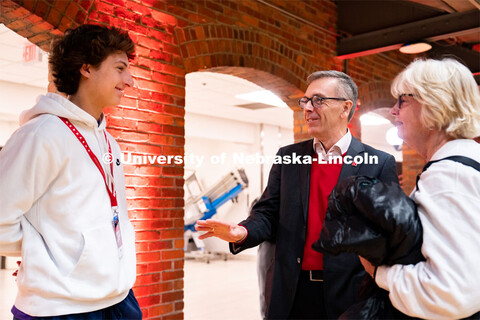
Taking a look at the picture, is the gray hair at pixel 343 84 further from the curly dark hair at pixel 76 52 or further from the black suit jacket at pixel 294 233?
the curly dark hair at pixel 76 52

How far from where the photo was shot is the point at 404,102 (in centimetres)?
138

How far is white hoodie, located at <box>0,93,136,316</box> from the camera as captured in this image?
1445 millimetres

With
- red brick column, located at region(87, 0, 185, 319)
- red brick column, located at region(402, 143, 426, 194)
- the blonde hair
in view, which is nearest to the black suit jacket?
the blonde hair

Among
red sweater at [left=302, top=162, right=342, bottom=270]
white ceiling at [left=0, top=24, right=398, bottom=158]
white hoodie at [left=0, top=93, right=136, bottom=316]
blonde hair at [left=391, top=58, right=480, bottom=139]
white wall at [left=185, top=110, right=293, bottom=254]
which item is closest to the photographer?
blonde hair at [left=391, top=58, right=480, bottom=139]

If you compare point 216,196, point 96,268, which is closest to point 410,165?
point 216,196

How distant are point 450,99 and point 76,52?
133 cm

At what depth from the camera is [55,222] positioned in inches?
58.7

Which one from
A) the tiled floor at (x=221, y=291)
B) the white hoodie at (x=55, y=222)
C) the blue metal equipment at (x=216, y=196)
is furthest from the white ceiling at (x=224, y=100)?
the white hoodie at (x=55, y=222)

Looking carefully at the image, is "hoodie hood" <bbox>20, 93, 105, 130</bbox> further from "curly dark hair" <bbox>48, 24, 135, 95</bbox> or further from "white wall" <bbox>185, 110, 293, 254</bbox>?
"white wall" <bbox>185, 110, 293, 254</bbox>

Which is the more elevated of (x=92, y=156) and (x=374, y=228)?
(x=92, y=156)

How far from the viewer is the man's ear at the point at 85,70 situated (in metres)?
1.75

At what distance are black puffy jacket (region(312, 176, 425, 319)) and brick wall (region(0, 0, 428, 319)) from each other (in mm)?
2355

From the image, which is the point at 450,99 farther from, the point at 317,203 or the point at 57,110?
the point at 57,110

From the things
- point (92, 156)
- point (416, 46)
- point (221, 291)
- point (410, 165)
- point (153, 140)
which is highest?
point (416, 46)
